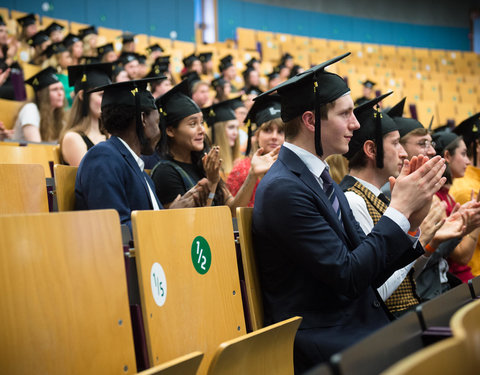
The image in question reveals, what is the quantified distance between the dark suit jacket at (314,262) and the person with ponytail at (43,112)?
3.17 m

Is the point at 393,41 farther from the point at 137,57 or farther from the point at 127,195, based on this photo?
the point at 127,195

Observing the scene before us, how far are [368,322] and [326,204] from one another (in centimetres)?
43

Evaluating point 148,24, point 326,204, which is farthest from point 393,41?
point 326,204

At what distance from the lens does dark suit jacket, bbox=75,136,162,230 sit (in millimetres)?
2172

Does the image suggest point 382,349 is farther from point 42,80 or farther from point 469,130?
point 42,80

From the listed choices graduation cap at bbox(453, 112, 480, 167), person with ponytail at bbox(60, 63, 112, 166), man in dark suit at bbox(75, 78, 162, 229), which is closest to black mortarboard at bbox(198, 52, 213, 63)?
person with ponytail at bbox(60, 63, 112, 166)

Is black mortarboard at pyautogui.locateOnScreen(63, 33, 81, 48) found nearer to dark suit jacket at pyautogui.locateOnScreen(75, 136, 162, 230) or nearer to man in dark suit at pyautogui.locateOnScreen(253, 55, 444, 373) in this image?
dark suit jacket at pyautogui.locateOnScreen(75, 136, 162, 230)

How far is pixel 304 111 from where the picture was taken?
2029 mm

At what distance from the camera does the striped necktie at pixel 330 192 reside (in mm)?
2021

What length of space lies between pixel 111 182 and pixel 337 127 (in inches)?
36.6

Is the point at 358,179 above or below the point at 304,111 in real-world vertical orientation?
below

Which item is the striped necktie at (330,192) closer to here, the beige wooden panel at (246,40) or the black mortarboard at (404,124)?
the black mortarboard at (404,124)

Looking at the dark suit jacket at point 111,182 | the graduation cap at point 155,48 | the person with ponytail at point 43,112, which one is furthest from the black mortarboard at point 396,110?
the graduation cap at point 155,48

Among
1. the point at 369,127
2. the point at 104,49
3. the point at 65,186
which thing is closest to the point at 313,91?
the point at 369,127
